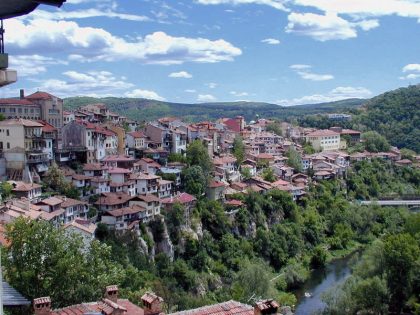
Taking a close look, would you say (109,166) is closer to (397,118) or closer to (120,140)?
(120,140)

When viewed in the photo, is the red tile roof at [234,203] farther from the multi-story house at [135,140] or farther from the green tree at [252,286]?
the green tree at [252,286]

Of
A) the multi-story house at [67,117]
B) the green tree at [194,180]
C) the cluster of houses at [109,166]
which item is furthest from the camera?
the multi-story house at [67,117]

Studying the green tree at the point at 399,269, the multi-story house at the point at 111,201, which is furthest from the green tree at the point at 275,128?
the green tree at the point at 399,269

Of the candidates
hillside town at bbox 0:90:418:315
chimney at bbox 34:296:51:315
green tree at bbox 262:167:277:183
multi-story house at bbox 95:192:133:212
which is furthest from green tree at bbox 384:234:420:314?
green tree at bbox 262:167:277:183

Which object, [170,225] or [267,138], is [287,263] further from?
[267,138]

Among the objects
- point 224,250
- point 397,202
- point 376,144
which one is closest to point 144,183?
point 224,250

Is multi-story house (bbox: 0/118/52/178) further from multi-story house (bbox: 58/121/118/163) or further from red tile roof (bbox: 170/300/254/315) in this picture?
red tile roof (bbox: 170/300/254/315)

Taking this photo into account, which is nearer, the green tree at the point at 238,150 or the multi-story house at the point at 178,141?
the multi-story house at the point at 178,141
